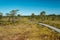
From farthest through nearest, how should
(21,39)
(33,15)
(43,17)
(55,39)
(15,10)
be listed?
(33,15) → (43,17) → (15,10) → (21,39) → (55,39)

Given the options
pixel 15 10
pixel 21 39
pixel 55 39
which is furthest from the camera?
pixel 15 10

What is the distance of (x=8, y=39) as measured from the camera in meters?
14.4

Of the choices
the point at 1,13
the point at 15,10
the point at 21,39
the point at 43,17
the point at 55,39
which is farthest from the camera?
the point at 43,17

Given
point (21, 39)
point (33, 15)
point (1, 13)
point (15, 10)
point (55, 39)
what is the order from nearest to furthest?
point (55, 39)
point (21, 39)
point (15, 10)
point (1, 13)
point (33, 15)

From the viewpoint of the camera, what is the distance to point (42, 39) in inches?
536

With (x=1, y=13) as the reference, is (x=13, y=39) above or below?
below

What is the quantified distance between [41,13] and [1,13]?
2248 cm

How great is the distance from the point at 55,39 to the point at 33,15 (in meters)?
70.4

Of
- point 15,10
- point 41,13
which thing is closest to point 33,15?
point 41,13

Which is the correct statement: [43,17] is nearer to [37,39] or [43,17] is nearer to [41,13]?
[41,13]

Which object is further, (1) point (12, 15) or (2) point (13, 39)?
(1) point (12, 15)

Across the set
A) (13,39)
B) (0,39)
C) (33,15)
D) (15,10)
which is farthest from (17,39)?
(33,15)

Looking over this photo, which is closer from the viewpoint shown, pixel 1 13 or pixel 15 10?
pixel 15 10

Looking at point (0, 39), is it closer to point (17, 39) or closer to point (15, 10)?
point (17, 39)
